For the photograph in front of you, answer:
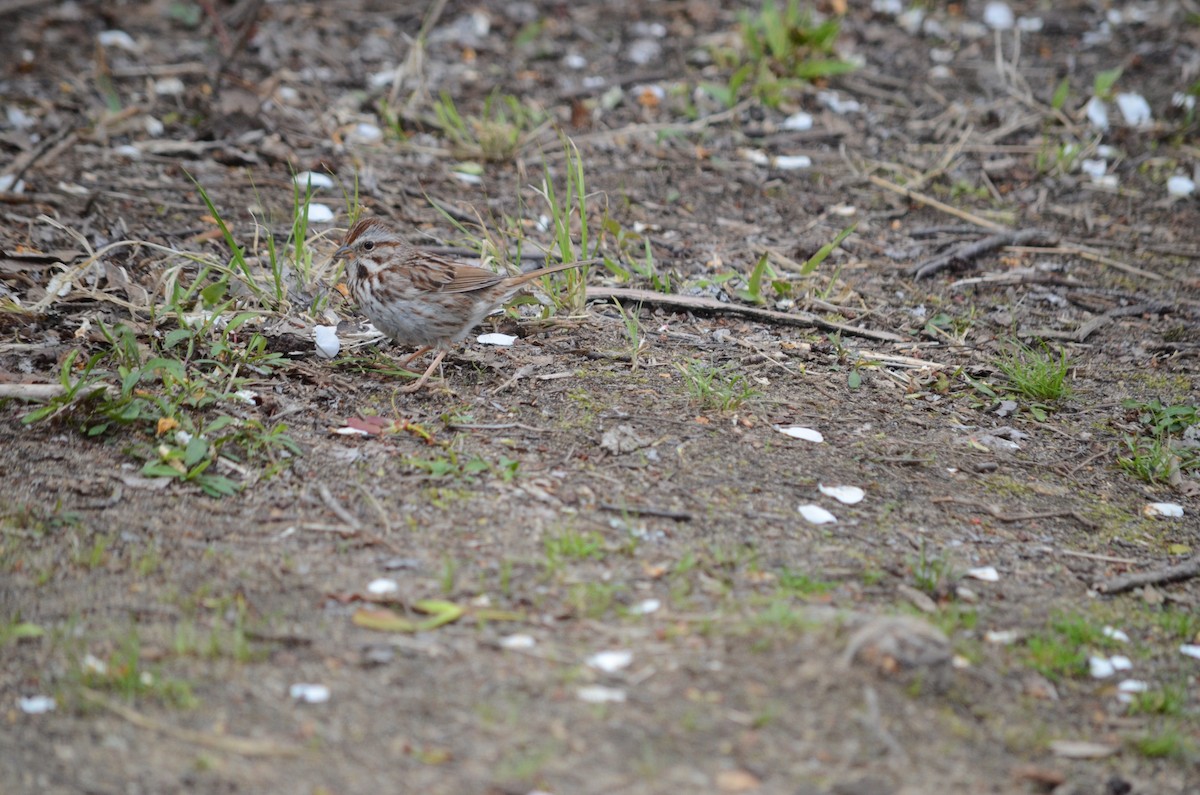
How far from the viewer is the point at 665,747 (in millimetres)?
2846

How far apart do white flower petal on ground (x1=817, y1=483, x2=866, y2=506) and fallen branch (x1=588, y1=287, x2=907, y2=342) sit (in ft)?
4.87

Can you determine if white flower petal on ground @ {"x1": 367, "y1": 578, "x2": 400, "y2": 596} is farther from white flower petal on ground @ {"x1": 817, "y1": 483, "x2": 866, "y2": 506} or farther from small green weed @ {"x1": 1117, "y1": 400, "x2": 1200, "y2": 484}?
small green weed @ {"x1": 1117, "y1": 400, "x2": 1200, "y2": 484}

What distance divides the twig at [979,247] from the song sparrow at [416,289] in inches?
87.1

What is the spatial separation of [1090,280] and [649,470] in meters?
3.39

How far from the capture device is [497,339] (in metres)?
5.30

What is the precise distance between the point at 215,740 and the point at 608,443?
6.29 ft

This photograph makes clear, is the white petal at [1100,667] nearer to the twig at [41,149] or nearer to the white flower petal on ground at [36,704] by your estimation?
the white flower petal on ground at [36,704]

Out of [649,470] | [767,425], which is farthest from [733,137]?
[649,470]

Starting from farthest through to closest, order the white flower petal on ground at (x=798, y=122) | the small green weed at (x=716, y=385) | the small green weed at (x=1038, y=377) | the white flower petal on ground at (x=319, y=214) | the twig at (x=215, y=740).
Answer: the white flower petal on ground at (x=798, y=122)
the white flower petal on ground at (x=319, y=214)
the small green weed at (x=1038, y=377)
the small green weed at (x=716, y=385)
the twig at (x=215, y=740)

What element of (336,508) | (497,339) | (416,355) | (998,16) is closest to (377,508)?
(336,508)

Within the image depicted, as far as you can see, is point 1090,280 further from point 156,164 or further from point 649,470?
point 156,164

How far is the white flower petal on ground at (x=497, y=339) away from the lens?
17.3ft

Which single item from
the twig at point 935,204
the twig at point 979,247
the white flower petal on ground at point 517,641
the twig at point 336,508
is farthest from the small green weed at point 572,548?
the twig at point 935,204

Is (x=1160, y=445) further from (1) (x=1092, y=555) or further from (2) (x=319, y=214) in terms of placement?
(2) (x=319, y=214)
